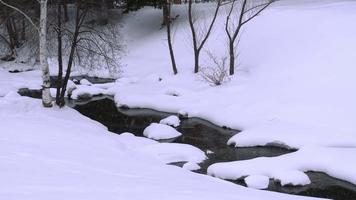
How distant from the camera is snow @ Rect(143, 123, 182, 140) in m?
17.0

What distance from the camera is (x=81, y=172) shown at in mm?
8422

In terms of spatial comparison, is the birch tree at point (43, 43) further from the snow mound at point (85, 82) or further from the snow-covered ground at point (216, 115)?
the snow mound at point (85, 82)

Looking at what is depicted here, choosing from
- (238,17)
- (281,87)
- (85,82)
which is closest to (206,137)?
(281,87)

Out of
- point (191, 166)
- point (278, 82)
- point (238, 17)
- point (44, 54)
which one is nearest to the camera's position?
point (191, 166)

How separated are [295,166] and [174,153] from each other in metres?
3.50

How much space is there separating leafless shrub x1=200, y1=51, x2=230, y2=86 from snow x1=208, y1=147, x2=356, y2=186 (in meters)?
9.27

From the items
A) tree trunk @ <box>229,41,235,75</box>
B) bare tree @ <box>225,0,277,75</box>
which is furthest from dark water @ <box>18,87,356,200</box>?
bare tree @ <box>225,0,277,75</box>

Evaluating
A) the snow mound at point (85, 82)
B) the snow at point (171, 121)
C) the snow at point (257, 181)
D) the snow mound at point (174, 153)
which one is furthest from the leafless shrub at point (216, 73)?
the snow at point (257, 181)

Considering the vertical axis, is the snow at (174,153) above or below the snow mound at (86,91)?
above

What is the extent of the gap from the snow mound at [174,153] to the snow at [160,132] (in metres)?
1.97

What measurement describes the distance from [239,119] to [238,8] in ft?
48.7

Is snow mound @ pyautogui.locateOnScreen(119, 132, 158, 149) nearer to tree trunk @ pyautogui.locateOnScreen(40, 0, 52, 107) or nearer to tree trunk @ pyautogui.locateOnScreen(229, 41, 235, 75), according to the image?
tree trunk @ pyautogui.locateOnScreen(40, 0, 52, 107)

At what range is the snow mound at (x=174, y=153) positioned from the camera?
14078 mm

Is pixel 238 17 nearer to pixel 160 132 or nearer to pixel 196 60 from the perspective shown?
pixel 196 60
